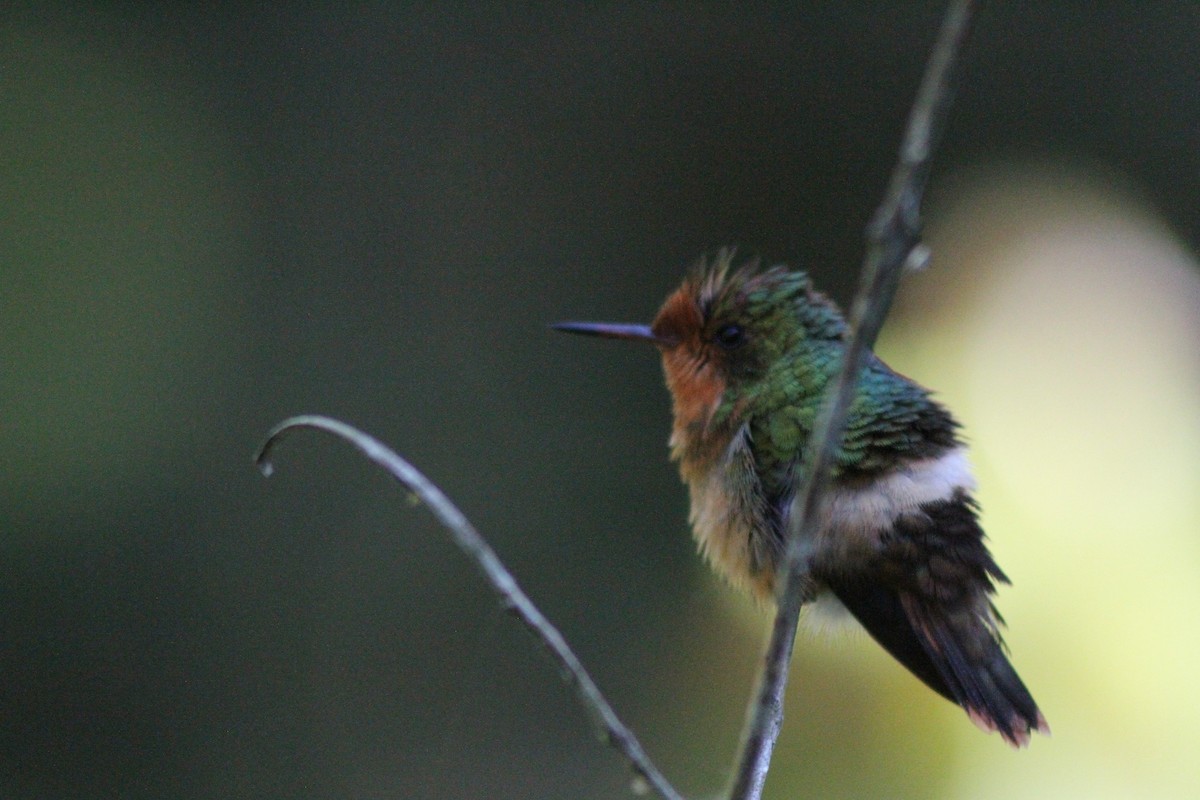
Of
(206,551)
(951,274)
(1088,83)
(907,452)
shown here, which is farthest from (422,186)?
(907,452)

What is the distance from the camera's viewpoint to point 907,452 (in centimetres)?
171

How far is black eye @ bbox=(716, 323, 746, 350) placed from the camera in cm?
203

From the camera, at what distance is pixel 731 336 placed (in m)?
2.04

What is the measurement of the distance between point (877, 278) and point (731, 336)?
131 centimetres

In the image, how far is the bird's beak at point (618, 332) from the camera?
82.8 inches

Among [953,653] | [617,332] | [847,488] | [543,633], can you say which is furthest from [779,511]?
[543,633]

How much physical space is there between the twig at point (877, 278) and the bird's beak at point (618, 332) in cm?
130

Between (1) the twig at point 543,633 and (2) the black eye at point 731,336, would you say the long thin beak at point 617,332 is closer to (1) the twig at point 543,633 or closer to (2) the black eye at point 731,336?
(2) the black eye at point 731,336

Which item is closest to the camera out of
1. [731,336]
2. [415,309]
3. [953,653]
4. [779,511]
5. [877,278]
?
[877,278]

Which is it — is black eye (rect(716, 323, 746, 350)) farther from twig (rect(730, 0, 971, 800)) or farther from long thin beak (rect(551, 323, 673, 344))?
twig (rect(730, 0, 971, 800))

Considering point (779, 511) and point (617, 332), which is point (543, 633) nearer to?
point (779, 511)

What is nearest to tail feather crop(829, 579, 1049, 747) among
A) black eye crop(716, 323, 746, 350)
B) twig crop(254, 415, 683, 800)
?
black eye crop(716, 323, 746, 350)

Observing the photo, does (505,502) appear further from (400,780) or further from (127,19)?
(127,19)

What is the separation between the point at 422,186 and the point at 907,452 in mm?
2745
